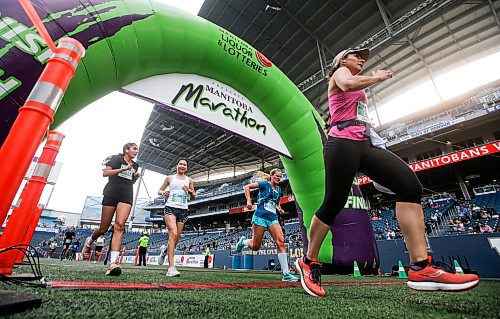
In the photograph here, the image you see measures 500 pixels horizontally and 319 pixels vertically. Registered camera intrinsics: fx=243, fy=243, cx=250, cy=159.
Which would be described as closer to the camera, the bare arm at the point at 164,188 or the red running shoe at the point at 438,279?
the red running shoe at the point at 438,279

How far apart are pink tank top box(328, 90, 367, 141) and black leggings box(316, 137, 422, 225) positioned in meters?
0.05

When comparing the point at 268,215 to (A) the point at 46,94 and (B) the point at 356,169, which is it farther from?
(A) the point at 46,94

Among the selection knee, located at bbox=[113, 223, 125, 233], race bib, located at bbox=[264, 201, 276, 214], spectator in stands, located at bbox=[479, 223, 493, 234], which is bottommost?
knee, located at bbox=[113, 223, 125, 233]

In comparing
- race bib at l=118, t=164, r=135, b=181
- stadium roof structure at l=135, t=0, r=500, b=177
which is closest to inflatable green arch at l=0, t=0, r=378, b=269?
race bib at l=118, t=164, r=135, b=181

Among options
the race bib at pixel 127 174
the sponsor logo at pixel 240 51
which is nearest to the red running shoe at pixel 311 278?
the race bib at pixel 127 174

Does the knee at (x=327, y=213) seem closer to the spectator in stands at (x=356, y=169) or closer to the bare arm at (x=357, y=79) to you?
the spectator in stands at (x=356, y=169)

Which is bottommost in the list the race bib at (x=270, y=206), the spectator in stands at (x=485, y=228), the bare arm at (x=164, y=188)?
the race bib at (x=270, y=206)

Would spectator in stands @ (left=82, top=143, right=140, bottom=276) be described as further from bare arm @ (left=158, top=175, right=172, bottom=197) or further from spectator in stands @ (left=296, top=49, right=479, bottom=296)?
spectator in stands @ (left=296, top=49, right=479, bottom=296)

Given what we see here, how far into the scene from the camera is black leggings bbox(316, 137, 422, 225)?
1738mm

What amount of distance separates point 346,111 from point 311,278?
138 centimetres

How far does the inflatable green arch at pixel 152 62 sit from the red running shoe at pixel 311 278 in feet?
8.91

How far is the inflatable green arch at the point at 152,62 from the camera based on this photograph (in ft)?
6.72

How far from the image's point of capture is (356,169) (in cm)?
187

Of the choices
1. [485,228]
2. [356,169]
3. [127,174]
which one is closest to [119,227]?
[127,174]
